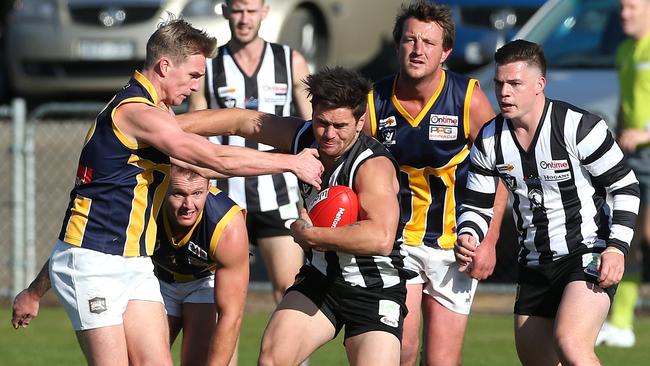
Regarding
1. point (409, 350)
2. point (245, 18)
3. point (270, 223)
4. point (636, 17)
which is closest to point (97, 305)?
point (409, 350)

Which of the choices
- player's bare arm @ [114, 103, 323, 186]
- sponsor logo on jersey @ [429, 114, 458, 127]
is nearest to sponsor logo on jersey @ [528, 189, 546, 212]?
sponsor logo on jersey @ [429, 114, 458, 127]

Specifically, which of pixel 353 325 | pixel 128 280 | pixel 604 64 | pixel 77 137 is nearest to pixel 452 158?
pixel 353 325

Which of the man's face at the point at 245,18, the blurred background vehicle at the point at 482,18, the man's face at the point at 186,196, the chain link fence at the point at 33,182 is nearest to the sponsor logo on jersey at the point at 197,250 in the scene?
the man's face at the point at 186,196

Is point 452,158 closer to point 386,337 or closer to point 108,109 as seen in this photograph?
point 386,337

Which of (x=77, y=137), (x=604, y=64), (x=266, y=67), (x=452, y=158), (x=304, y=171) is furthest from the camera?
(x=77, y=137)

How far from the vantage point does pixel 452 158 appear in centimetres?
724

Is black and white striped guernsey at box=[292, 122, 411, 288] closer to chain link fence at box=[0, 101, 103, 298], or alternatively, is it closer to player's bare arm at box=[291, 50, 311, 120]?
player's bare arm at box=[291, 50, 311, 120]

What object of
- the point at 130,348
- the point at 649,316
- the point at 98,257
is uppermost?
the point at 98,257

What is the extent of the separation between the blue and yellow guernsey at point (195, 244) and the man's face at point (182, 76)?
2.68ft

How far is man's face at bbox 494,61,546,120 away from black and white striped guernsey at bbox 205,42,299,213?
7.49 ft

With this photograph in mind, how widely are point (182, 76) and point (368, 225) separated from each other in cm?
108

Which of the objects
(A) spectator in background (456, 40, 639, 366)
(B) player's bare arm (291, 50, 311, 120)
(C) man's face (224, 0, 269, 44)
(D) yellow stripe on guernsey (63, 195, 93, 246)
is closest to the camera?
→ (D) yellow stripe on guernsey (63, 195, 93, 246)

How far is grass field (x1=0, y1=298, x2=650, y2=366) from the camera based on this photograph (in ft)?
29.6

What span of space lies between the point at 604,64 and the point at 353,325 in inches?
216
